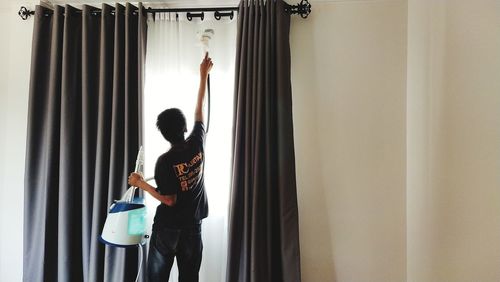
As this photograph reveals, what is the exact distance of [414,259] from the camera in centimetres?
153

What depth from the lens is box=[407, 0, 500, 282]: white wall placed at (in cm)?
102

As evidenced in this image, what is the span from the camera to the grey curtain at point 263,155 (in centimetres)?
157

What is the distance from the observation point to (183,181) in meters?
1.35

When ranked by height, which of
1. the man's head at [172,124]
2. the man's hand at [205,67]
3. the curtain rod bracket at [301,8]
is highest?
the curtain rod bracket at [301,8]

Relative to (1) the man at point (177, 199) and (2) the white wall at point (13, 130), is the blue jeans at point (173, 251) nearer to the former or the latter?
(1) the man at point (177, 199)

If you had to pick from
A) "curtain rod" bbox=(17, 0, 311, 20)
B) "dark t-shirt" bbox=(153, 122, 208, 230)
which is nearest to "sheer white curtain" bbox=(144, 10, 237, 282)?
"curtain rod" bbox=(17, 0, 311, 20)

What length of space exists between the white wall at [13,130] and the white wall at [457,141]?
2444mm

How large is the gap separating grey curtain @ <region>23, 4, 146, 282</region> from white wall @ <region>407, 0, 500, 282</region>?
1587mm

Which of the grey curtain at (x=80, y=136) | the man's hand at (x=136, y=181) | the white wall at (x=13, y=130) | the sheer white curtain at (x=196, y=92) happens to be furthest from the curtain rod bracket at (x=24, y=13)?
the man's hand at (x=136, y=181)

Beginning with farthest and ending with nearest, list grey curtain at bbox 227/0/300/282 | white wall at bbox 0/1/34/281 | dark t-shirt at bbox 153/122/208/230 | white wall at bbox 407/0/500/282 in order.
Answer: white wall at bbox 0/1/34/281 < grey curtain at bbox 227/0/300/282 < dark t-shirt at bbox 153/122/208/230 < white wall at bbox 407/0/500/282

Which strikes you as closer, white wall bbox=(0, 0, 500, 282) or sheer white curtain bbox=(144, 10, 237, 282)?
white wall bbox=(0, 0, 500, 282)

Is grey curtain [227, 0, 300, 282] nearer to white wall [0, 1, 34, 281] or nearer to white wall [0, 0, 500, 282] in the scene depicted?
white wall [0, 0, 500, 282]

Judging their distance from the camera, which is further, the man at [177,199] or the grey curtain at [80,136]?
the grey curtain at [80,136]

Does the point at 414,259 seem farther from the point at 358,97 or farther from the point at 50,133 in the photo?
the point at 50,133
